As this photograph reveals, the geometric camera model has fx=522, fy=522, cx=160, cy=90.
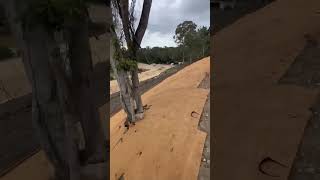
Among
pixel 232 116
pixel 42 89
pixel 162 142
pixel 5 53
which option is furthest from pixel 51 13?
pixel 162 142

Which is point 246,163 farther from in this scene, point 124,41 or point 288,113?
point 124,41

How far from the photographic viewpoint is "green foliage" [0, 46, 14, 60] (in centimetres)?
429

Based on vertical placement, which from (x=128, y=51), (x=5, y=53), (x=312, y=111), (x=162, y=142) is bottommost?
(x=162, y=142)

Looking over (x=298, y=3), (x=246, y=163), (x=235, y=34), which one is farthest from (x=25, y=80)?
(x=298, y=3)

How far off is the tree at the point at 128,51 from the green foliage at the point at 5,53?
9.94ft

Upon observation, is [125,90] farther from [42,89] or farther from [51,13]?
[51,13]

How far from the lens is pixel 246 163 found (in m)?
5.65

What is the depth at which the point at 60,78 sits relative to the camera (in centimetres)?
444

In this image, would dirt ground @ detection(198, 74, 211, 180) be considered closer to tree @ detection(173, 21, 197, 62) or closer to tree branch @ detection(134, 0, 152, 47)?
tree branch @ detection(134, 0, 152, 47)

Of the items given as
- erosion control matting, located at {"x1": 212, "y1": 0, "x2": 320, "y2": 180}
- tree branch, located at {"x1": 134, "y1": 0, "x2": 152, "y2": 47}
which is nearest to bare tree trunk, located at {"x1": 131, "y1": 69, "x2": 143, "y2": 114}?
tree branch, located at {"x1": 134, "y1": 0, "x2": 152, "y2": 47}

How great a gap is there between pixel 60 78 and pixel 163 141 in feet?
11.8

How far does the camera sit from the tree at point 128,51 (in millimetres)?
7812

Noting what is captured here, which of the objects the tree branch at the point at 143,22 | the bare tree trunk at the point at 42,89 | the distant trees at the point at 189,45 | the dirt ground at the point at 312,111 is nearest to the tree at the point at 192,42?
the distant trees at the point at 189,45

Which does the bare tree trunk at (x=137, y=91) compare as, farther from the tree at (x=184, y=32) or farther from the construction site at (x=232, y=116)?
the tree at (x=184, y=32)
